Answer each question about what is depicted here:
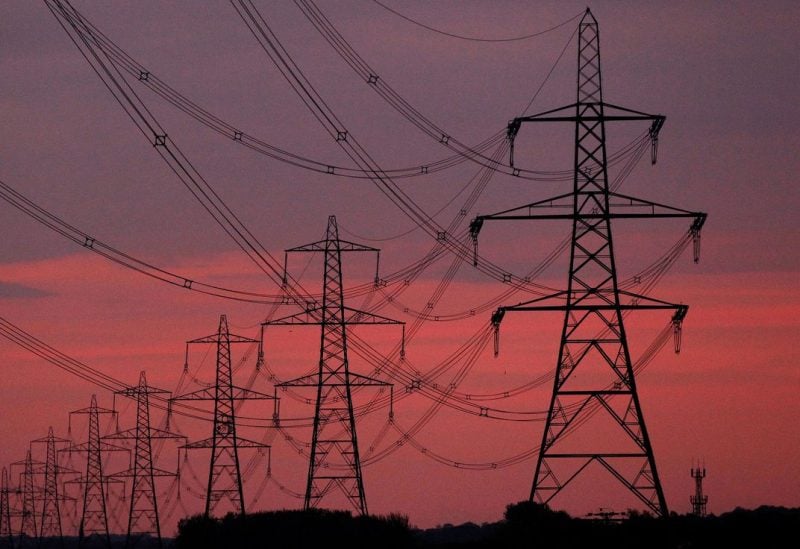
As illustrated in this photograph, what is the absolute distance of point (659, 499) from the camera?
64.1 metres

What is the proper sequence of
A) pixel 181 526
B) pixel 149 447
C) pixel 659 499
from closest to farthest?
1. pixel 659 499
2. pixel 181 526
3. pixel 149 447

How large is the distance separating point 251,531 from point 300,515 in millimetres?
3062

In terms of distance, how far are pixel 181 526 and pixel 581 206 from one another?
36443 mm

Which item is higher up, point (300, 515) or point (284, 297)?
point (284, 297)

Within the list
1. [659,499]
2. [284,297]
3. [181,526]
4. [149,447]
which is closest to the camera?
[659,499]

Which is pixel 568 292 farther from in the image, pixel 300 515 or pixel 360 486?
pixel 300 515

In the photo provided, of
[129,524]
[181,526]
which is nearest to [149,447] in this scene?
[129,524]

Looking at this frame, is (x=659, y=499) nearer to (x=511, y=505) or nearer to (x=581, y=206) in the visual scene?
(x=581, y=206)

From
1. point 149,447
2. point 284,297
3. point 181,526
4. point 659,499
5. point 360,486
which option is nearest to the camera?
point 659,499

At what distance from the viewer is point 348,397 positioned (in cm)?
8231

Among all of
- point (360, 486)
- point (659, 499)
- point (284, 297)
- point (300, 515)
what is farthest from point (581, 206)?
point (300, 515)

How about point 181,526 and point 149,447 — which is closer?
point 181,526

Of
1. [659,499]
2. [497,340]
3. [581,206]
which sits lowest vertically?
[659,499]

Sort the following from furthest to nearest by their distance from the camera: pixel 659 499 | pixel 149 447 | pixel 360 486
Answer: pixel 149 447 < pixel 360 486 < pixel 659 499
